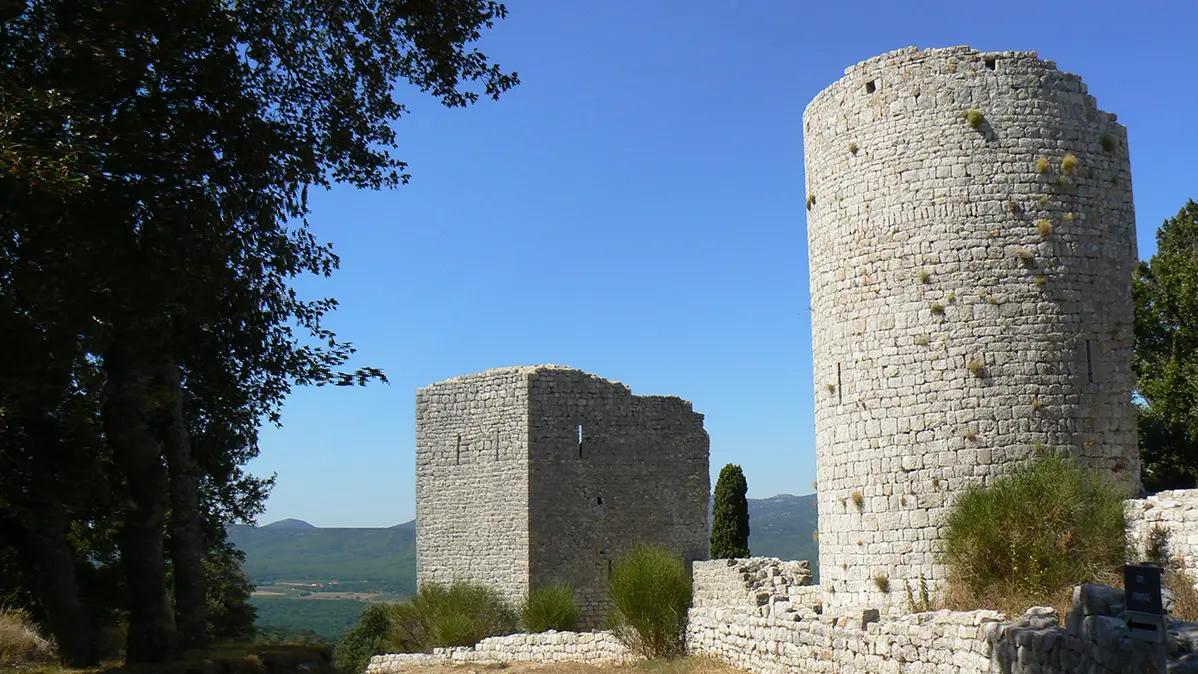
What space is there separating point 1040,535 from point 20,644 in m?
10.6

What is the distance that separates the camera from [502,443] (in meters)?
23.4

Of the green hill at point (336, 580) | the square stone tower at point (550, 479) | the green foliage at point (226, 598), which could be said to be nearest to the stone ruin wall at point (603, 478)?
the square stone tower at point (550, 479)

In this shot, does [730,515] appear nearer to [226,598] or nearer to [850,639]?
[226,598]

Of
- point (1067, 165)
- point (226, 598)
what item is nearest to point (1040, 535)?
point (1067, 165)

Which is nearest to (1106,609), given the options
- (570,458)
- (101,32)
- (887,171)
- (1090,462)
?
(1090,462)

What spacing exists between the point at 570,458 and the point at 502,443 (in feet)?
5.20

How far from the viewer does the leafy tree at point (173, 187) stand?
24.8 feet

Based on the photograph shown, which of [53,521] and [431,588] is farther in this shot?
[431,588]

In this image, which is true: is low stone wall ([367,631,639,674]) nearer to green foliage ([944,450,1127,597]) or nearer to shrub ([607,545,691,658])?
shrub ([607,545,691,658])

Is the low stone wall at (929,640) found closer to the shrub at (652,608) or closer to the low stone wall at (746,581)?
the shrub at (652,608)

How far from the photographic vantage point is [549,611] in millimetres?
21344

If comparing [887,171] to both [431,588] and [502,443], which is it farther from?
[431,588]

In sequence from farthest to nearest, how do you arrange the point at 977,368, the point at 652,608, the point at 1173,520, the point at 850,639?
the point at 652,608, the point at 977,368, the point at 850,639, the point at 1173,520

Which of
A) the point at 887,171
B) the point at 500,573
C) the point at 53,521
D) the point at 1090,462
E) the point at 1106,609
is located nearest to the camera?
the point at 1106,609
